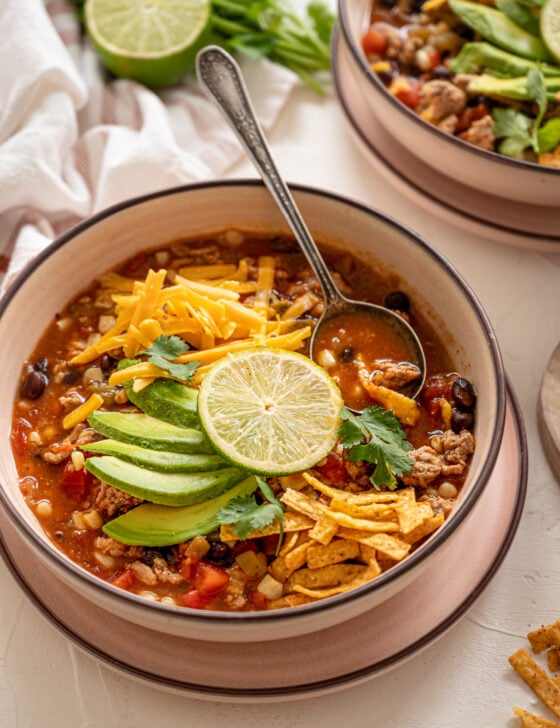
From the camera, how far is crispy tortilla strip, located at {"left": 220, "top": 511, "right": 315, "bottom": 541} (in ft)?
11.7

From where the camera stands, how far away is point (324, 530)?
353 cm

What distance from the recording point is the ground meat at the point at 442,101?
16.5 feet

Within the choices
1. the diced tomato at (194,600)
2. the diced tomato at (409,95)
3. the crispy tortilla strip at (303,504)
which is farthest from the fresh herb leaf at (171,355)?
the diced tomato at (409,95)

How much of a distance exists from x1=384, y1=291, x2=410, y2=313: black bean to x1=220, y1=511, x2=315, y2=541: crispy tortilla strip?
1.18 m

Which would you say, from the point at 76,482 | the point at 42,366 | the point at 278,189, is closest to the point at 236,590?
the point at 76,482

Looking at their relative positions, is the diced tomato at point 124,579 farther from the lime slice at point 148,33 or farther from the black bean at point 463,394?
the lime slice at point 148,33

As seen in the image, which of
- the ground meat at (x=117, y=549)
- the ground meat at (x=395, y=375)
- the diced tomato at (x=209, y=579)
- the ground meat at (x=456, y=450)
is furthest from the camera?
the ground meat at (x=395, y=375)

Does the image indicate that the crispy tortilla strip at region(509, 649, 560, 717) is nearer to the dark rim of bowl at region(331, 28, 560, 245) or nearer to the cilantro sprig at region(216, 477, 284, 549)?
the cilantro sprig at region(216, 477, 284, 549)

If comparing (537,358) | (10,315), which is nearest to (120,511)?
(10,315)

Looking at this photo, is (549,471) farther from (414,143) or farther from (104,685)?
(104,685)

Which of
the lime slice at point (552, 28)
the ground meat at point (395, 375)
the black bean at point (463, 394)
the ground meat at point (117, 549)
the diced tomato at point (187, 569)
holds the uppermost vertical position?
the lime slice at point (552, 28)

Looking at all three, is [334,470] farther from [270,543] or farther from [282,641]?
[282,641]

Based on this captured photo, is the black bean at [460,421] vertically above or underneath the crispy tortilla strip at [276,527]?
above

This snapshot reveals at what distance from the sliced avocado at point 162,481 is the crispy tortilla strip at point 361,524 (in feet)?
1.39
